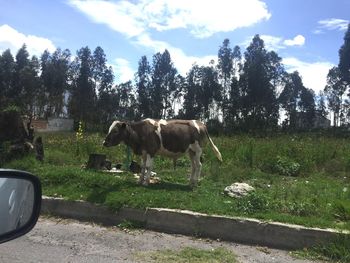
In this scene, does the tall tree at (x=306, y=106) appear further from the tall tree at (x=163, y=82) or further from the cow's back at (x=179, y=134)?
the cow's back at (x=179, y=134)

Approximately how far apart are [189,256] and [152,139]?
164 inches

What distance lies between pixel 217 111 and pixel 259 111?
5.47 m

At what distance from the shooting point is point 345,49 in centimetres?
5578

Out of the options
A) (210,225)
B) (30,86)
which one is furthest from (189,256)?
(30,86)

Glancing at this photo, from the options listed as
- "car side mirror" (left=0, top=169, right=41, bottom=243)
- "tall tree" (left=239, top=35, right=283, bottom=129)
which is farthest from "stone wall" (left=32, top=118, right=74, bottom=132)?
"car side mirror" (left=0, top=169, right=41, bottom=243)

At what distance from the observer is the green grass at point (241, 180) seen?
913cm

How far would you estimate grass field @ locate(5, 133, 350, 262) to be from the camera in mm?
9031

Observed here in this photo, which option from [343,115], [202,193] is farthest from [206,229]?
[343,115]

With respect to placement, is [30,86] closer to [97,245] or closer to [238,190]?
[238,190]

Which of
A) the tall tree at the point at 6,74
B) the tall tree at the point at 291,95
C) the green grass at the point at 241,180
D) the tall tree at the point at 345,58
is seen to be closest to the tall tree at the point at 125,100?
the tall tree at the point at 6,74

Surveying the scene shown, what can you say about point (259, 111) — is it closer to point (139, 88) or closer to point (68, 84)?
point (139, 88)

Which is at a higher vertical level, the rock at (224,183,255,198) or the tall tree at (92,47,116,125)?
the tall tree at (92,47,116,125)

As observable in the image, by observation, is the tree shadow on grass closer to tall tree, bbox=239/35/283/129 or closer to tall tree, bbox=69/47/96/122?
tall tree, bbox=239/35/283/129

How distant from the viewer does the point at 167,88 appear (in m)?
61.9
